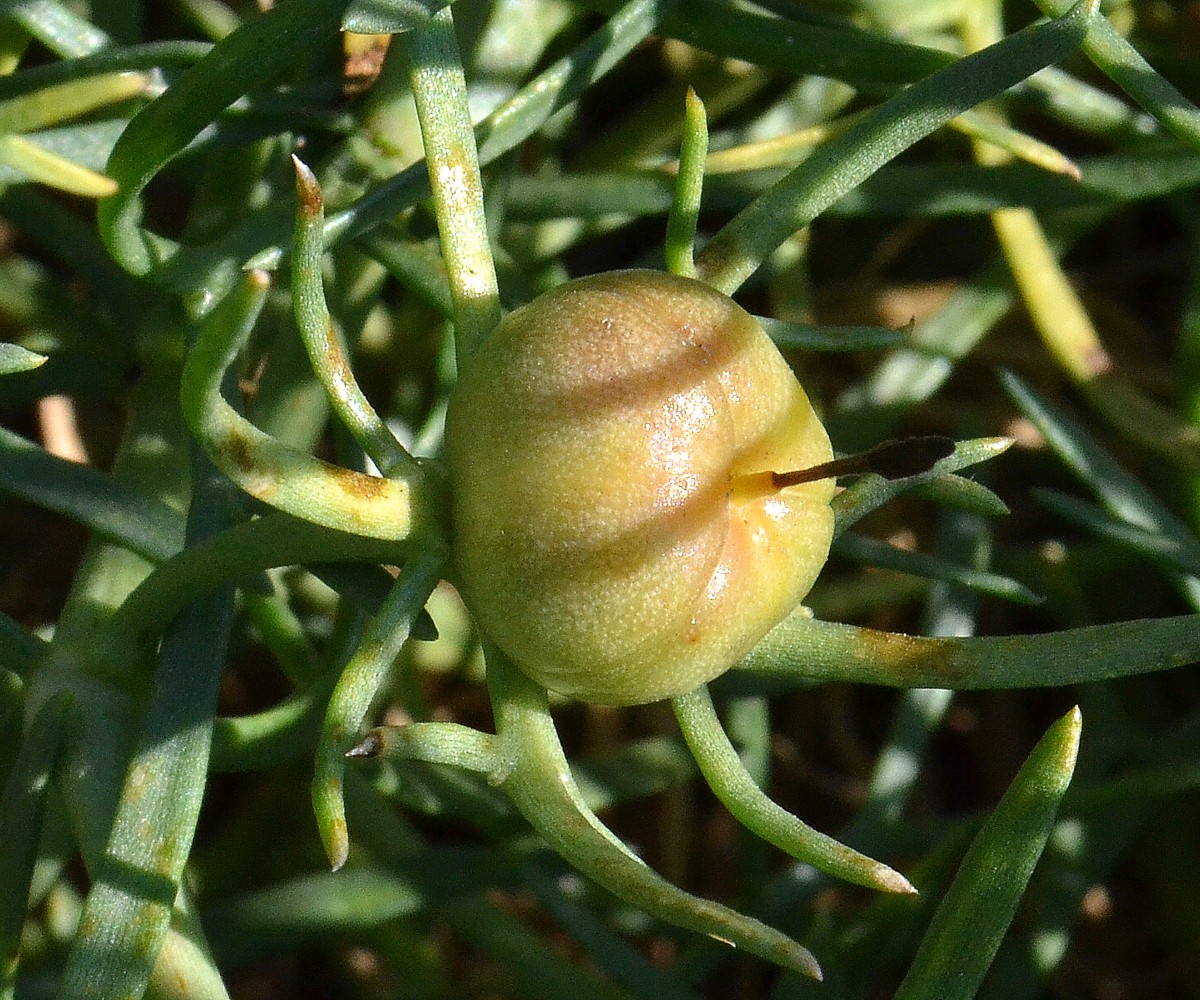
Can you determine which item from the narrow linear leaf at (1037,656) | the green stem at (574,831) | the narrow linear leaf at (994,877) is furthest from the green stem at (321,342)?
the narrow linear leaf at (994,877)

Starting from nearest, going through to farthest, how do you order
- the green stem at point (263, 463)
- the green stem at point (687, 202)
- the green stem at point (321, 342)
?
the green stem at point (263, 463) < the green stem at point (321, 342) < the green stem at point (687, 202)

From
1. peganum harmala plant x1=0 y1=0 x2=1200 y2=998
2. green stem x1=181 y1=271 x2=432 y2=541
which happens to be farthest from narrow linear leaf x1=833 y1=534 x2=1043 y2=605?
green stem x1=181 y1=271 x2=432 y2=541

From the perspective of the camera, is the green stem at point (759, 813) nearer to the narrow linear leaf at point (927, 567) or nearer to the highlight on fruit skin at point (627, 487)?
the highlight on fruit skin at point (627, 487)

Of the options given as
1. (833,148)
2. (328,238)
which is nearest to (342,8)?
(328,238)

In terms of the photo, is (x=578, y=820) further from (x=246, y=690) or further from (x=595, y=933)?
(x=246, y=690)

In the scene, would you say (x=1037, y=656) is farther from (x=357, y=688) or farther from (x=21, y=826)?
(x=21, y=826)

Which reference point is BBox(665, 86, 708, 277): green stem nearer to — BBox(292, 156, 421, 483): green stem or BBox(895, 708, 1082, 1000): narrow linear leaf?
BBox(292, 156, 421, 483): green stem
